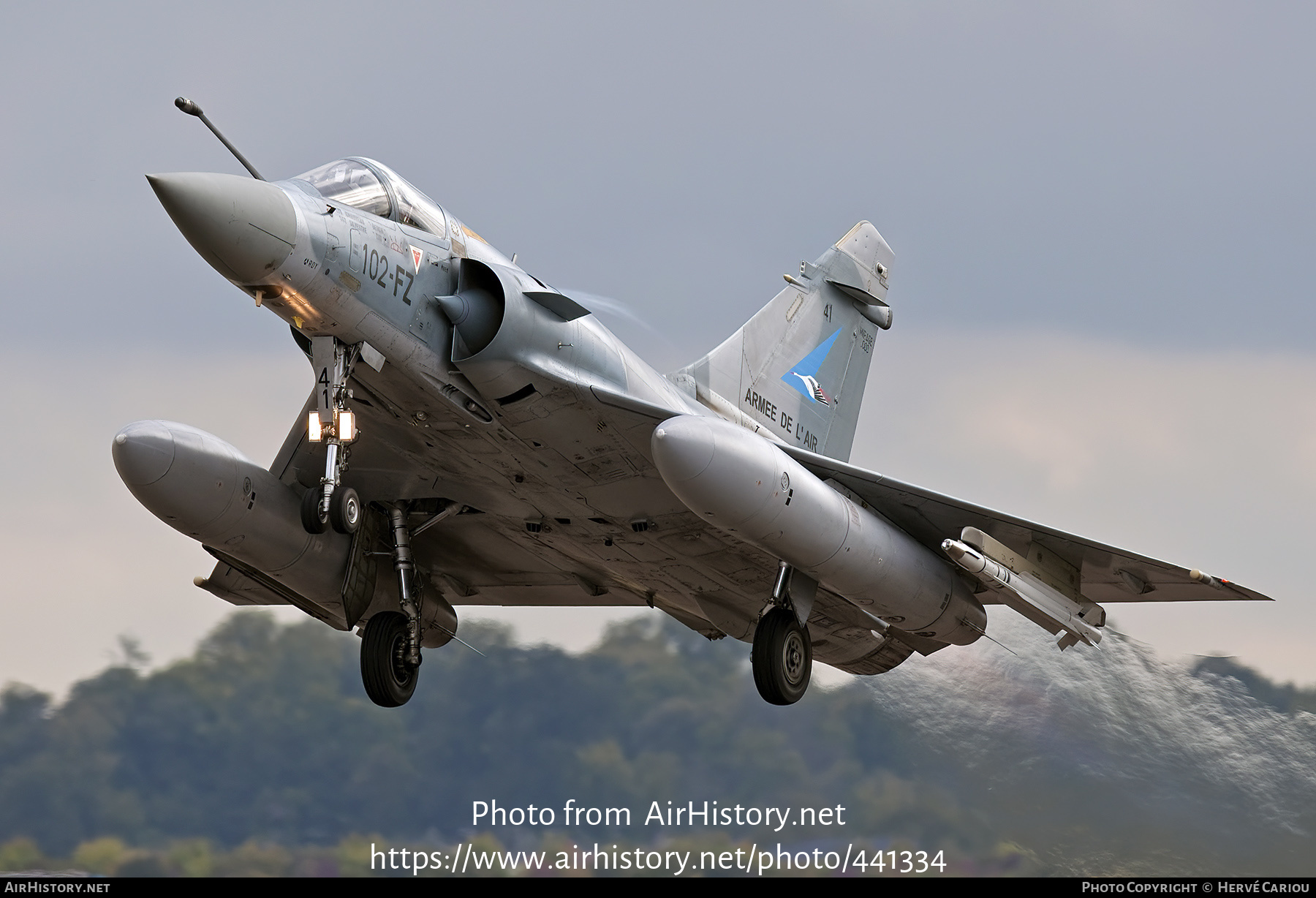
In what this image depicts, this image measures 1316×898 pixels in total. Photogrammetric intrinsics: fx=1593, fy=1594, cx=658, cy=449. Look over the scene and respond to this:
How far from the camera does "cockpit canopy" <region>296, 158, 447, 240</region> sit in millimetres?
10656

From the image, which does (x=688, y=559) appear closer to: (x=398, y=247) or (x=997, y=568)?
(x=997, y=568)

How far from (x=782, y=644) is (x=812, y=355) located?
13.0ft

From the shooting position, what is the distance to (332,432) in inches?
399

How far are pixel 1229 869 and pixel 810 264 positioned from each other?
270 inches

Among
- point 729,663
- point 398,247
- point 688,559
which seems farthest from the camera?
point 729,663

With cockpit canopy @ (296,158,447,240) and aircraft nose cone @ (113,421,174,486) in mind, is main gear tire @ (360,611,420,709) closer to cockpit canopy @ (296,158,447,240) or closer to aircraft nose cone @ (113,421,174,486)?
aircraft nose cone @ (113,421,174,486)

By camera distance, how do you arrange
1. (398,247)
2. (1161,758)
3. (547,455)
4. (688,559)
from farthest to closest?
(1161,758), (688,559), (547,455), (398,247)

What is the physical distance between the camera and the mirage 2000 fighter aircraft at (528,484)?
1048 cm

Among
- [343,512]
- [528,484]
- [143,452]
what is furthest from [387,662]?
[343,512]

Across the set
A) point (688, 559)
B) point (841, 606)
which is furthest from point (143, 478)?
point (841, 606)

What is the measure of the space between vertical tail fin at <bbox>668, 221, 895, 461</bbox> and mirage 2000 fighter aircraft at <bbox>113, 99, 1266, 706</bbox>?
0.04 metres

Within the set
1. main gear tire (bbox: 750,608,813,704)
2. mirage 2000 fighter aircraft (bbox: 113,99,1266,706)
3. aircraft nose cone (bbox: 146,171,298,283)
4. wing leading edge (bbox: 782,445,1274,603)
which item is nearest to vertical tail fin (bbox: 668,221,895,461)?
mirage 2000 fighter aircraft (bbox: 113,99,1266,706)

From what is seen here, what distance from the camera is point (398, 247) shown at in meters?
10.7

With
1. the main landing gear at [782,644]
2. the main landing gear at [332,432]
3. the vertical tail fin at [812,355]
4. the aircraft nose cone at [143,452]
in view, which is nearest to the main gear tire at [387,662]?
the aircraft nose cone at [143,452]
